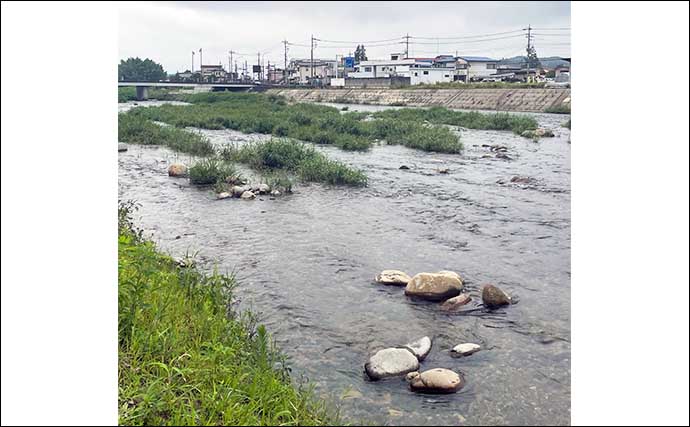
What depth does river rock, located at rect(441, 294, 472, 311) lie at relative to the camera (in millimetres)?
4312

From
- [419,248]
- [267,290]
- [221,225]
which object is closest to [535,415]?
[267,290]

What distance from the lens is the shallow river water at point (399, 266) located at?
304 cm

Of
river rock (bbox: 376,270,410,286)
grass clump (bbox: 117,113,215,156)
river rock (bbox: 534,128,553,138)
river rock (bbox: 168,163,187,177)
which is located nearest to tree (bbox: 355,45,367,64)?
river rock (bbox: 376,270,410,286)

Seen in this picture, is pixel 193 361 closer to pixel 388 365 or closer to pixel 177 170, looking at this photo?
pixel 388 365

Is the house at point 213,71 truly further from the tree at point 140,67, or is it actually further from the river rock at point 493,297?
the river rock at point 493,297

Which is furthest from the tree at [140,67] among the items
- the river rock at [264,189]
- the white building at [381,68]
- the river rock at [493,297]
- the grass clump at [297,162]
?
the grass clump at [297,162]

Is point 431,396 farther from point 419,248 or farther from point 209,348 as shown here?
point 419,248

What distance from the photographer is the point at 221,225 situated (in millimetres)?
6844

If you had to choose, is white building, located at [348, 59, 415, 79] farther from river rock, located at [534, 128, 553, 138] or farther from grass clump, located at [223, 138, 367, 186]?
river rock, located at [534, 128, 553, 138]

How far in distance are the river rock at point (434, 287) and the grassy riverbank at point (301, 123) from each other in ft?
26.0

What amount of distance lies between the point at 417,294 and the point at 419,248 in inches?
56.6

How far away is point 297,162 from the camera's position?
1005 cm

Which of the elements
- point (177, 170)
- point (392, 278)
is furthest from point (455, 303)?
point (177, 170)

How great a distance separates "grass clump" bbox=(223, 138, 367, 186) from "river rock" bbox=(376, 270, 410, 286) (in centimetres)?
415
